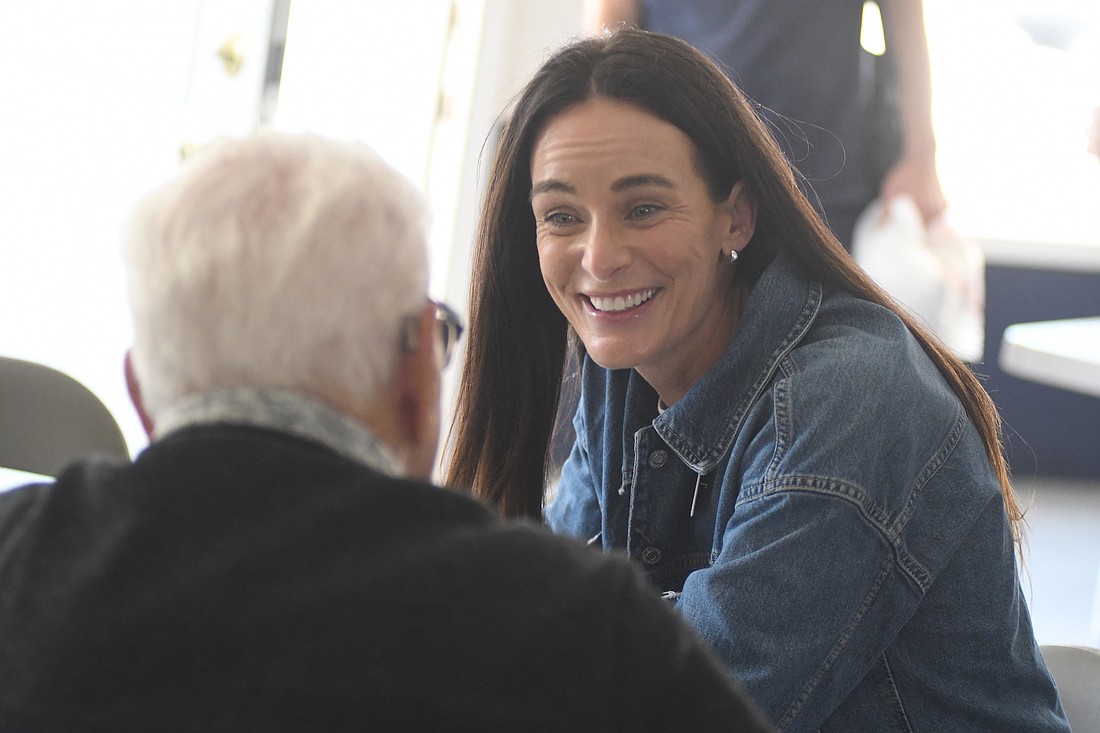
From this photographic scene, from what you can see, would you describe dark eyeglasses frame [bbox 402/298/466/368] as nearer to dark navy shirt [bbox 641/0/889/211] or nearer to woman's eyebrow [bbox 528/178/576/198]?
woman's eyebrow [bbox 528/178/576/198]

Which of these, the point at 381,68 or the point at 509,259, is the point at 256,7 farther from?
the point at 509,259

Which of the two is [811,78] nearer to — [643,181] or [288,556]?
[643,181]

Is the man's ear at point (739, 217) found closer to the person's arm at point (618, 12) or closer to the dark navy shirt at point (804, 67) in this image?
the dark navy shirt at point (804, 67)

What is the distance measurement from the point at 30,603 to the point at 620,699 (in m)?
0.34

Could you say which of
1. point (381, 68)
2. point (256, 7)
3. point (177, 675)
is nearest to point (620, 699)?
point (177, 675)

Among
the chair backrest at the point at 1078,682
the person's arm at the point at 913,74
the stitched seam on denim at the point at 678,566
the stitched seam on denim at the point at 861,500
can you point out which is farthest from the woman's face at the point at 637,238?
the person's arm at the point at 913,74

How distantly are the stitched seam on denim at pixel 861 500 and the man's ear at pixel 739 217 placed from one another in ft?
1.36

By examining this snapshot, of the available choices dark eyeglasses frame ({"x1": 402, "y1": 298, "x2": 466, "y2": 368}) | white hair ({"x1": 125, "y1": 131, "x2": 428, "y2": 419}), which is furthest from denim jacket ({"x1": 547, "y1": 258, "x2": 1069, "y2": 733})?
white hair ({"x1": 125, "y1": 131, "x2": 428, "y2": 419})

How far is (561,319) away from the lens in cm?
180

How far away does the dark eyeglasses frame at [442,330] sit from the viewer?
0.83 meters

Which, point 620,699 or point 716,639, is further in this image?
point 716,639

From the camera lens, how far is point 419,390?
84 centimetres

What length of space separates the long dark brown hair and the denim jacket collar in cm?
7

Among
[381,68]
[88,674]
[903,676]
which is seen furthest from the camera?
[381,68]
